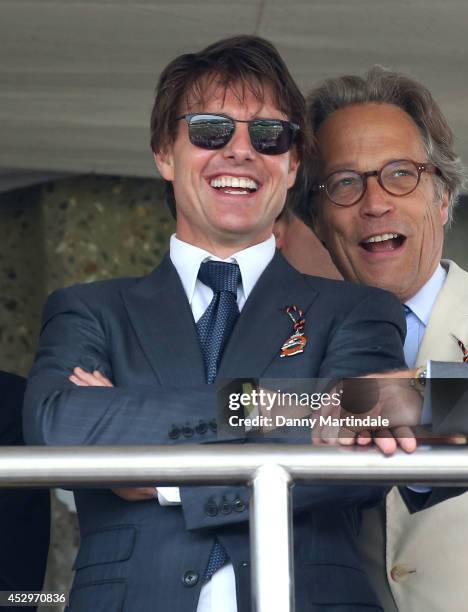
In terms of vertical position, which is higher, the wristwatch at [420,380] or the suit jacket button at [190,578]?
the wristwatch at [420,380]

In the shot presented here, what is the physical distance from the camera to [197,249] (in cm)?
264

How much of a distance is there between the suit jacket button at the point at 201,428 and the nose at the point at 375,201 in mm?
997

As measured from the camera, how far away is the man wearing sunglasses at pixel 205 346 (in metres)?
2.26

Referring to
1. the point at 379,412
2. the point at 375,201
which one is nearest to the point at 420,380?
the point at 379,412

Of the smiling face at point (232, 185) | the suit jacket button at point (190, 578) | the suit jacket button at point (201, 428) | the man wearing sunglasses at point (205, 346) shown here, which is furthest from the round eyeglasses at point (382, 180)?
the suit jacket button at point (190, 578)

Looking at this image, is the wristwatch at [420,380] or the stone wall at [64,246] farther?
the stone wall at [64,246]

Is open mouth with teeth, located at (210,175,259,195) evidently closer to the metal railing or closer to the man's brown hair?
the man's brown hair

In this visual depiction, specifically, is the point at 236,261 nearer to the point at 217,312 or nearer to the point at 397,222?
the point at 217,312

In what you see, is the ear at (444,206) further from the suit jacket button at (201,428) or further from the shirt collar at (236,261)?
the suit jacket button at (201,428)

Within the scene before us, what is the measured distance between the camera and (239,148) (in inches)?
104

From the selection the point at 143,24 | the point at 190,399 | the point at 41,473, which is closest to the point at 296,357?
the point at 190,399

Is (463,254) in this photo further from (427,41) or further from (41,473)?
(41,473)

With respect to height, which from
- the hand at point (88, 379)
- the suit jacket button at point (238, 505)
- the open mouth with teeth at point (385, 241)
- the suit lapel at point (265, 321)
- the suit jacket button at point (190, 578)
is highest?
the open mouth with teeth at point (385, 241)

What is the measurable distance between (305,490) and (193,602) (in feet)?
0.81
